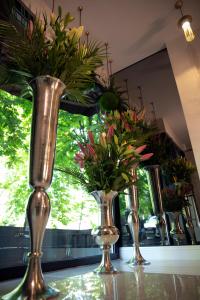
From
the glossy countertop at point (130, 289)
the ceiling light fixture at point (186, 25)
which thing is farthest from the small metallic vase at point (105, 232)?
the ceiling light fixture at point (186, 25)

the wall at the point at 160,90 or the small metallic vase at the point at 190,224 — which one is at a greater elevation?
the wall at the point at 160,90

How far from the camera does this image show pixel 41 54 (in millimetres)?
744

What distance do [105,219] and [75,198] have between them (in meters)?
0.56

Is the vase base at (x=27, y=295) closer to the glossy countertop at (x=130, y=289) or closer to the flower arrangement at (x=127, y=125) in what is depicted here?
the glossy countertop at (x=130, y=289)

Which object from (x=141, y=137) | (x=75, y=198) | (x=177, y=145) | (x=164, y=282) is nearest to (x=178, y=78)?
(x=177, y=145)

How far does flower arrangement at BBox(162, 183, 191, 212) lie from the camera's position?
1.50 meters

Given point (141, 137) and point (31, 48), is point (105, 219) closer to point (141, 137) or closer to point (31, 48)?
point (141, 137)

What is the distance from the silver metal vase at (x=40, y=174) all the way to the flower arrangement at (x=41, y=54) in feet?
0.15

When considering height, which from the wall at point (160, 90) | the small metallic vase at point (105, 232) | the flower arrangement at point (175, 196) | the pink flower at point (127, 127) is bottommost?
the small metallic vase at point (105, 232)

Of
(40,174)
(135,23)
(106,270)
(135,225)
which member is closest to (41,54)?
(40,174)

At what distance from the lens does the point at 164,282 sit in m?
0.72

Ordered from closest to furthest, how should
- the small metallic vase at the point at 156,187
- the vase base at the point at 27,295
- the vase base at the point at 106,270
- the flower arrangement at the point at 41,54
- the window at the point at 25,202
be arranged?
the vase base at the point at 27,295, the flower arrangement at the point at 41,54, the vase base at the point at 106,270, the window at the point at 25,202, the small metallic vase at the point at 156,187

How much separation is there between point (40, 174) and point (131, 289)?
428mm

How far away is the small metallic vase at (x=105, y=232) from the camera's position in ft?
3.16
